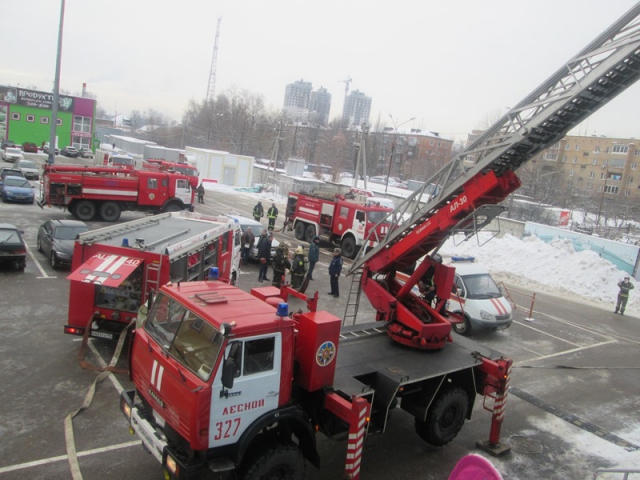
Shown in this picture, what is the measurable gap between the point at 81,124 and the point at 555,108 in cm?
6861

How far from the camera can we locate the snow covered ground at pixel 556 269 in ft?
65.2

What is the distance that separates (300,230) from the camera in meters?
24.7

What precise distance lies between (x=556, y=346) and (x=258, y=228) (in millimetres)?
11629

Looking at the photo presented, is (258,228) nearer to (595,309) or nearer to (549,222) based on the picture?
(595,309)

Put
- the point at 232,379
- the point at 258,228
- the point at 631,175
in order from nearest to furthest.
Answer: the point at 232,379, the point at 258,228, the point at 631,175

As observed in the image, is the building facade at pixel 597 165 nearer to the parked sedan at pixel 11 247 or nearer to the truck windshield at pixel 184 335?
the parked sedan at pixel 11 247

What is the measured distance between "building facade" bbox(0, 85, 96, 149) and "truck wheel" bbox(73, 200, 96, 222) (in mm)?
45317

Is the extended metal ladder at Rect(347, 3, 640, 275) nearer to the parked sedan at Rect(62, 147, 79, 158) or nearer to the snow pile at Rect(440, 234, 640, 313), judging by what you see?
the snow pile at Rect(440, 234, 640, 313)

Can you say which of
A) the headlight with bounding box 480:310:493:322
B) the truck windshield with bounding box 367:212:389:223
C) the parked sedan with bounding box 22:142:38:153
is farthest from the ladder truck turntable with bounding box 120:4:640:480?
the parked sedan with bounding box 22:142:38:153

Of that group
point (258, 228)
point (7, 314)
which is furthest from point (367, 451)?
point (258, 228)

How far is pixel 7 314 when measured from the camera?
11023 millimetres

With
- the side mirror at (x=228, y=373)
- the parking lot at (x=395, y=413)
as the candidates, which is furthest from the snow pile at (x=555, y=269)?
the side mirror at (x=228, y=373)

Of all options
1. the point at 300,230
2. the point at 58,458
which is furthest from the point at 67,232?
the point at 300,230

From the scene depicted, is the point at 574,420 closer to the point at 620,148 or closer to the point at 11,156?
the point at 11,156
